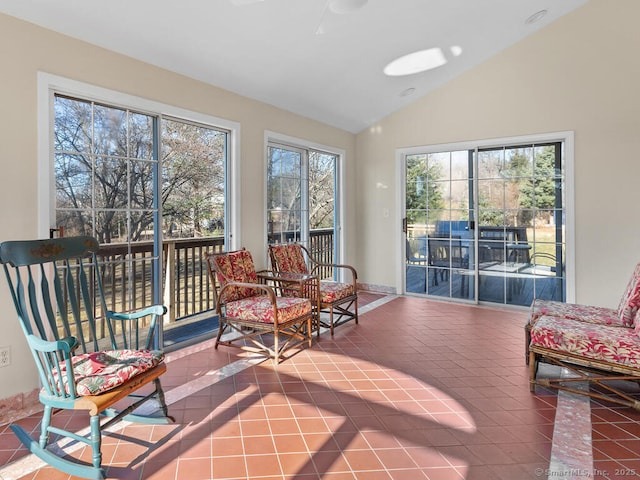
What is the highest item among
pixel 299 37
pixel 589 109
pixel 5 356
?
pixel 299 37

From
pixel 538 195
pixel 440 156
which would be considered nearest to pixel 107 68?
pixel 440 156

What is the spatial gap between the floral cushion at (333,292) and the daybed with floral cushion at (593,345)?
1804 mm

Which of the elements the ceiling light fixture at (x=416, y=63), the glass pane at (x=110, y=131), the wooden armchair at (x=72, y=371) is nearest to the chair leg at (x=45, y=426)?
the wooden armchair at (x=72, y=371)

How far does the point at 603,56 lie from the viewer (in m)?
4.29

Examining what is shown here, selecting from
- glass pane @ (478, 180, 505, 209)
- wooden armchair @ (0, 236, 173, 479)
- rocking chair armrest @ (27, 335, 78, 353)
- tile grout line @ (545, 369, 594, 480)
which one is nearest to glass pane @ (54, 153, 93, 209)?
wooden armchair @ (0, 236, 173, 479)

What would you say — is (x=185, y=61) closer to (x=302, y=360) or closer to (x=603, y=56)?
(x=302, y=360)

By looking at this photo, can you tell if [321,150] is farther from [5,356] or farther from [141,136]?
[5,356]

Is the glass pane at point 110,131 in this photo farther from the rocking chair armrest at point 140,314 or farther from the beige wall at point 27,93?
the rocking chair armrest at point 140,314

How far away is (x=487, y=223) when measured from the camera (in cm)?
520

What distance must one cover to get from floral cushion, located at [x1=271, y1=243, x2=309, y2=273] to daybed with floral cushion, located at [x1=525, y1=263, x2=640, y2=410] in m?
2.41

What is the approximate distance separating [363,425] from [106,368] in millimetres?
1433

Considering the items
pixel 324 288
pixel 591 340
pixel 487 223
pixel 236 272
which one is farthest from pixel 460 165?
pixel 236 272

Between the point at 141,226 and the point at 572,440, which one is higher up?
the point at 141,226

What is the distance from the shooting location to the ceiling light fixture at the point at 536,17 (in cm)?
418
